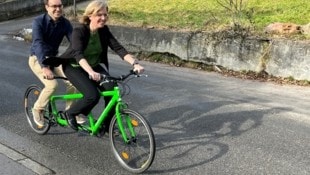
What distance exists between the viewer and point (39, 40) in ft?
20.0

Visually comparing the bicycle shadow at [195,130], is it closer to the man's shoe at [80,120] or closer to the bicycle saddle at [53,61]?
the man's shoe at [80,120]

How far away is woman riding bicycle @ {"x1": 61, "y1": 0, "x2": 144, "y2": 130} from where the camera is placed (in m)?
5.34

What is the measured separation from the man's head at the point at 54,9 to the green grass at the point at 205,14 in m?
6.69

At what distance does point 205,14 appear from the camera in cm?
1605

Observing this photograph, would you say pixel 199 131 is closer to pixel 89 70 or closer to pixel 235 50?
pixel 89 70

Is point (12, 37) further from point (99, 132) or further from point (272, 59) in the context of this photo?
point (99, 132)

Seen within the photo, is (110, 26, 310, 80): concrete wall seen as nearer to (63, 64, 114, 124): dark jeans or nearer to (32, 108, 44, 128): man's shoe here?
(63, 64, 114, 124): dark jeans

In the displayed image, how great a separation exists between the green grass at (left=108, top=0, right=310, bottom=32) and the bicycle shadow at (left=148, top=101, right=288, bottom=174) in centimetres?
484

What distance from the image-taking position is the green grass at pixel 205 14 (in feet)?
43.3

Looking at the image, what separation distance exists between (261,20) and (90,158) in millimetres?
9252

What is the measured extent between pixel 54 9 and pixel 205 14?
1047 centimetres

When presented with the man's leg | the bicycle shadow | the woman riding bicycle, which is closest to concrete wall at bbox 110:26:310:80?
the bicycle shadow

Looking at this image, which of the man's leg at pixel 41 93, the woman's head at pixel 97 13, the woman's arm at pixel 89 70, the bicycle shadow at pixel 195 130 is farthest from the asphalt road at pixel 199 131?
the woman's head at pixel 97 13

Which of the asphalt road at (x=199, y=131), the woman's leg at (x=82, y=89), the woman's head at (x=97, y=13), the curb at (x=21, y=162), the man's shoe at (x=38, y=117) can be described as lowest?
the asphalt road at (x=199, y=131)
